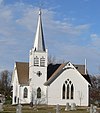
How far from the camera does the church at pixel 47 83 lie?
6869 centimetres

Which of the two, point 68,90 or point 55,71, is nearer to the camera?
point 68,90

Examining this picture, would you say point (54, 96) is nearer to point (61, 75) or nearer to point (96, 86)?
point (61, 75)

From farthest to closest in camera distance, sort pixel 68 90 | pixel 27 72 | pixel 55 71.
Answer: pixel 27 72
pixel 55 71
pixel 68 90

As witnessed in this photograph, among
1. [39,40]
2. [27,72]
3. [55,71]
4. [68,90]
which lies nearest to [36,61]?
[39,40]

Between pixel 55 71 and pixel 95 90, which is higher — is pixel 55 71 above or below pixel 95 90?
above

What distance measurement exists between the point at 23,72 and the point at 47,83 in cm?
742

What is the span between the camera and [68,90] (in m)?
69.7

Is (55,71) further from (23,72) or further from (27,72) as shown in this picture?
(23,72)

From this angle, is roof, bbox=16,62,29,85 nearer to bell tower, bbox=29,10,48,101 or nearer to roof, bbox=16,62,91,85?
roof, bbox=16,62,91,85

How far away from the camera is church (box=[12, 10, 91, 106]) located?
6869 cm

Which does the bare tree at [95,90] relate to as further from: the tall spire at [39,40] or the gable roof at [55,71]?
the tall spire at [39,40]

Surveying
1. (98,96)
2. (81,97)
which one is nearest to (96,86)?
(98,96)

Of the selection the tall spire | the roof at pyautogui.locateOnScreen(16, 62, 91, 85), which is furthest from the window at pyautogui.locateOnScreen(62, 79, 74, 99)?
the tall spire

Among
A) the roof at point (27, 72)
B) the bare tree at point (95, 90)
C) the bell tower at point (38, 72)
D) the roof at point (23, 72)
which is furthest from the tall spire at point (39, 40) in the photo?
the bare tree at point (95, 90)
